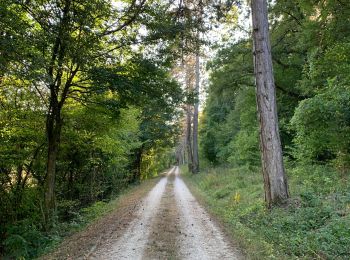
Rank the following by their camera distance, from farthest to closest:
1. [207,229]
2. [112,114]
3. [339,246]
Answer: [112,114] < [207,229] < [339,246]

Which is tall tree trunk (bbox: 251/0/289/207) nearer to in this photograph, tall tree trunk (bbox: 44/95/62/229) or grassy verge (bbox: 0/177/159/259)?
grassy verge (bbox: 0/177/159/259)

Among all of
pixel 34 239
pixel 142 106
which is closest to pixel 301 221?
pixel 142 106

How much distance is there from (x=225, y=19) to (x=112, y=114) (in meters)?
5.58

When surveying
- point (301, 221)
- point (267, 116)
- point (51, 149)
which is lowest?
point (301, 221)

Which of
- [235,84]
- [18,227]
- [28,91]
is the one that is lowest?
[18,227]

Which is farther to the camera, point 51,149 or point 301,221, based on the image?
point 51,149

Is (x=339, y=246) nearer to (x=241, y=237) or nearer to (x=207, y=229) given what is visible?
(x=241, y=237)

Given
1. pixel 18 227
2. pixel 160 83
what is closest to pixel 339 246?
pixel 160 83

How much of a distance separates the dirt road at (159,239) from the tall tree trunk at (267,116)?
2.21m

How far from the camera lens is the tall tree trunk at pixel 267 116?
31.3 feet

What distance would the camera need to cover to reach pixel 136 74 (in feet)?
36.2

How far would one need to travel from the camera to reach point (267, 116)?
32.1 ft

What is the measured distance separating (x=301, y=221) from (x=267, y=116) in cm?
340

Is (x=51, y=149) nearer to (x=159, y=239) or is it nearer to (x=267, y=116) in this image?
(x=159, y=239)
